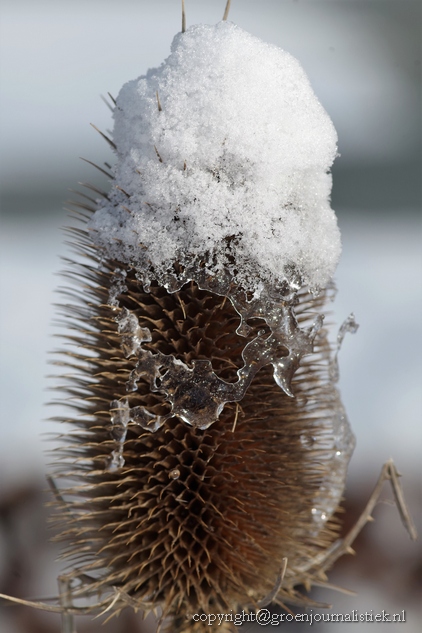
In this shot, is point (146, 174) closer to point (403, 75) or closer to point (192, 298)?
point (192, 298)

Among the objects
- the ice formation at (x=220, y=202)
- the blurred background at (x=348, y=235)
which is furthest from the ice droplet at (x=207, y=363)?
the blurred background at (x=348, y=235)

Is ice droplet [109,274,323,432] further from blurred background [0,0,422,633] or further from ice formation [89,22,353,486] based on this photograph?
blurred background [0,0,422,633]

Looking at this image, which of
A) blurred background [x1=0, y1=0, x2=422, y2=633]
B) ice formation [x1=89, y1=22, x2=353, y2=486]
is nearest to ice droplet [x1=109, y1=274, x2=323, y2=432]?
ice formation [x1=89, y1=22, x2=353, y2=486]

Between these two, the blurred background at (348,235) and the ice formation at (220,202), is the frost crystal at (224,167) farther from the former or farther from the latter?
the blurred background at (348,235)

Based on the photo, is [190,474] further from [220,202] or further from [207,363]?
[220,202]


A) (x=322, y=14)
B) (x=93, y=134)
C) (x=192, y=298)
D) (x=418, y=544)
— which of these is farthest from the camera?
(x=93, y=134)

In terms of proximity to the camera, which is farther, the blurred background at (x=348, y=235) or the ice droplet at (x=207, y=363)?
the blurred background at (x=348, y=235)

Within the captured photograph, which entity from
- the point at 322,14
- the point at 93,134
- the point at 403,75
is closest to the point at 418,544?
the point at 403,75

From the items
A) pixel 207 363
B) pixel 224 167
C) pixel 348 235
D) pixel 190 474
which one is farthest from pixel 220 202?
pixel 348 235
